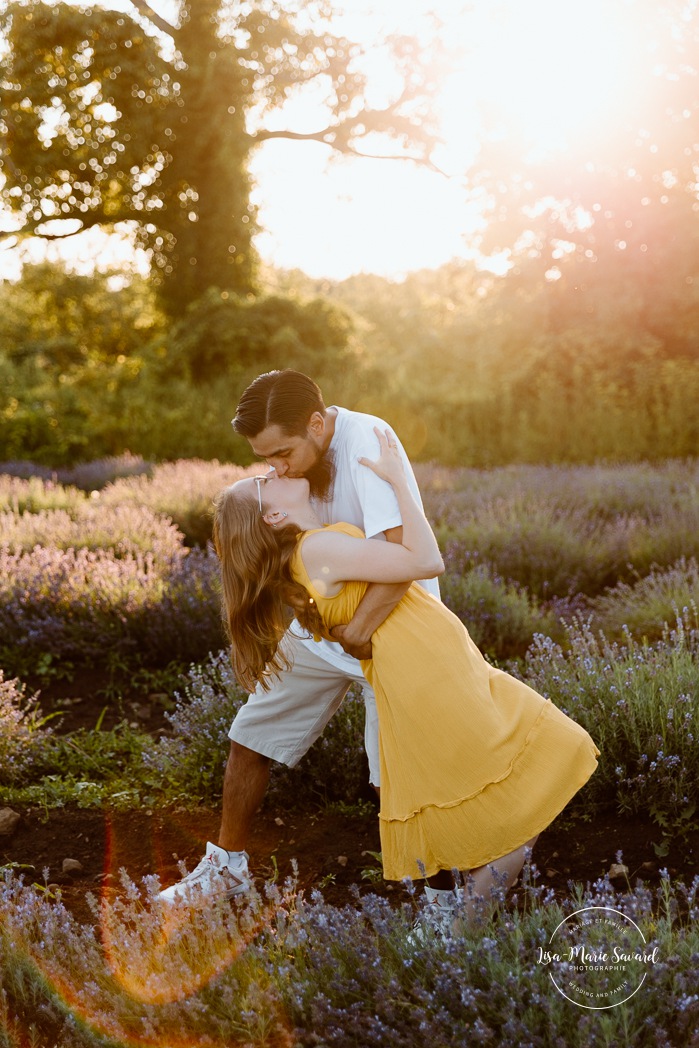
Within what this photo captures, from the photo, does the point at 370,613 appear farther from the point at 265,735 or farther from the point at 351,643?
the point at 265,735

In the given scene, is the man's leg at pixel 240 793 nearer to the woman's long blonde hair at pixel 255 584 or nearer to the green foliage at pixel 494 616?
the woman's long blonde hair at pixel 255 584

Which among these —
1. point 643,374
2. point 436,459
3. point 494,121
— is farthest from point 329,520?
point 494,121

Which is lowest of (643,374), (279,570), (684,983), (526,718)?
(684,983)

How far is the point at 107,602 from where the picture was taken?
515cm

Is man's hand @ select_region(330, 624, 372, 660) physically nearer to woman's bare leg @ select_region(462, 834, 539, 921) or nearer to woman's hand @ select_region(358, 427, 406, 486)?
woman's hand @ select_region(358, 427, 406, 486)

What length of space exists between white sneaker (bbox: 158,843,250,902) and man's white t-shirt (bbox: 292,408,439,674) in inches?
27.7

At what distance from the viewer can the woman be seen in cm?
222

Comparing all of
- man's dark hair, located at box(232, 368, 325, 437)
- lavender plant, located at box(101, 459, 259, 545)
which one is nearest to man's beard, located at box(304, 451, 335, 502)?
man's dark hair, located at box(232, 368, 325, 437)

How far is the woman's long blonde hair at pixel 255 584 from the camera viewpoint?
8.21 ft

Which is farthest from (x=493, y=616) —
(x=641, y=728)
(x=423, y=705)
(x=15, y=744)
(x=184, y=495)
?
(x=184, y=495)

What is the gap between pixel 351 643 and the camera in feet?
7.81

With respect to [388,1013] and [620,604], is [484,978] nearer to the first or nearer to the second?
[388,1013]

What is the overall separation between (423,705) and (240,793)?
33.8 inches

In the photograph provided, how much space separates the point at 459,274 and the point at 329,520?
14.2m
